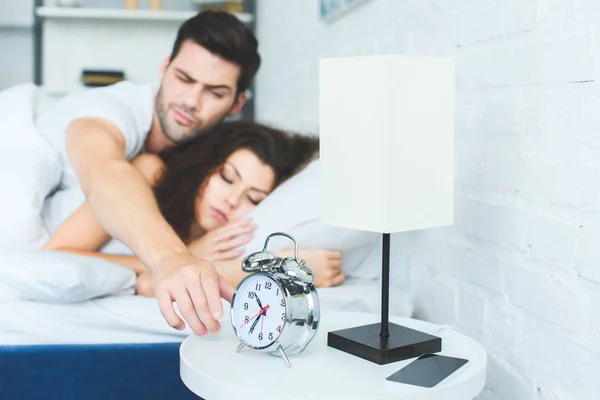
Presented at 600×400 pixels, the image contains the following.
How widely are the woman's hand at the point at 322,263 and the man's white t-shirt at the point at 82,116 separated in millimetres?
615

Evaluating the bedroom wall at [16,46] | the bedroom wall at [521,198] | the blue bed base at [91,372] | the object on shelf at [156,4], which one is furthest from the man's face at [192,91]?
the bedroom wall at [16,46]

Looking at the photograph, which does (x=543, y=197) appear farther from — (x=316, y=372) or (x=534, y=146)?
(x=316, y=372)

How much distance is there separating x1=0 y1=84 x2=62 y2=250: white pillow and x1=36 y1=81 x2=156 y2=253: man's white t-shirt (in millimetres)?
34

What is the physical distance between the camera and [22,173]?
1850 mm

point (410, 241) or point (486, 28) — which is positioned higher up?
point (486, 28)

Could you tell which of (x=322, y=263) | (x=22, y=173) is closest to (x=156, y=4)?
(x=22, y=173)

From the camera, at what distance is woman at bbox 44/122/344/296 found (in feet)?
5.62

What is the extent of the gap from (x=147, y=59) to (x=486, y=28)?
2824 mm

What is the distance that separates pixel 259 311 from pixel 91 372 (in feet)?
1.59

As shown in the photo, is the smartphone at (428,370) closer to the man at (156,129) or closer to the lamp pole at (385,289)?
the lamp pole at (385,289)

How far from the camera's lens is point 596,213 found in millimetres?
1048

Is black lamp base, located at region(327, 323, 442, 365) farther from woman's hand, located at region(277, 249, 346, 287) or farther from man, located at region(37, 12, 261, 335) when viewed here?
woman's hand, located at region(277, 249, 346, 287)

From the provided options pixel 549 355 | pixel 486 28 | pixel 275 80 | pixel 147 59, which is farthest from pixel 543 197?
pixel 147 59

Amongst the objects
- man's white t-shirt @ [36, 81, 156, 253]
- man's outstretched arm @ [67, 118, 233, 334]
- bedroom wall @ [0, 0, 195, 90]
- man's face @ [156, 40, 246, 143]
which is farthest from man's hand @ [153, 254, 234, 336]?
bedroom wall @ [0, 0, 195, 90]
